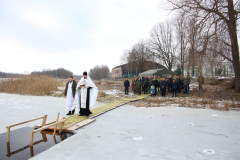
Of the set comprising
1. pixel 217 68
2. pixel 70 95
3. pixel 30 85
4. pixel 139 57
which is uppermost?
pixel 139 57

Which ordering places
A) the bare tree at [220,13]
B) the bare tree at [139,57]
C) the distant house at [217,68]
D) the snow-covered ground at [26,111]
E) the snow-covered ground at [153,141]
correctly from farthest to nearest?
1. the bare tree at [139,57]
2. the distant house at [217,68]
3. the bare tree at [220,13]
4. the snow-covered ground at [26,111]
5. the snow-covered ground at [153,141]

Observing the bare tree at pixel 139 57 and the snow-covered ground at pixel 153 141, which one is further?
the bare tree at pixel 139 57

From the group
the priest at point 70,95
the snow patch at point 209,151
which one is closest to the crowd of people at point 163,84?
the priest at point 70,95

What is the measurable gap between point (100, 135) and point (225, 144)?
3146mm

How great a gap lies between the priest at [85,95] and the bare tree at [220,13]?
9715mm

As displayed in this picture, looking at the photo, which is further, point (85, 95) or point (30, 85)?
point (30, 85)

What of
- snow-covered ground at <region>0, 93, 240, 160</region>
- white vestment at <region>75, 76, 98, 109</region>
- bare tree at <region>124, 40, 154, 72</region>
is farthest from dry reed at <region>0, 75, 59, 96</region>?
bare tree at <region>124, 40, 154, 72</region>

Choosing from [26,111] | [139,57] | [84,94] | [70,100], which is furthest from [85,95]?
[139,57]

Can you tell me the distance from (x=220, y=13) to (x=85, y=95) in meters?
10.5

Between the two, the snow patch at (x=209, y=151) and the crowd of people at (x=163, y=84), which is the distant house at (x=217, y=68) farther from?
the snow patch at (x=209, y=151)

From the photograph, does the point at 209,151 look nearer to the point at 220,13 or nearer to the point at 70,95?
the point at 70,95

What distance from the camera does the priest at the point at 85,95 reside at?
21.8 feet

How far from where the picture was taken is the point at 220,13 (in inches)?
426

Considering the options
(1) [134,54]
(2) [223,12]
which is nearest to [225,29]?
(2) [223,12]
